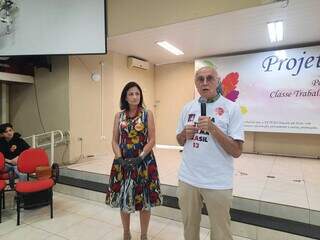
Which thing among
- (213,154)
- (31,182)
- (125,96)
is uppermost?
(125,96)

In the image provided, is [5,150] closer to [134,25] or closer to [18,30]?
[18,30]

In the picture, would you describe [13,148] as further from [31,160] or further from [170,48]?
[170,48]

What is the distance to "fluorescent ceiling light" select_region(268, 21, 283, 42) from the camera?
3.52 metres

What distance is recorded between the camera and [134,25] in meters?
3.64

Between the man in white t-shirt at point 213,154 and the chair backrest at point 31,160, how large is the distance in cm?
229

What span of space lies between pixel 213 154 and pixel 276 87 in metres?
4.01

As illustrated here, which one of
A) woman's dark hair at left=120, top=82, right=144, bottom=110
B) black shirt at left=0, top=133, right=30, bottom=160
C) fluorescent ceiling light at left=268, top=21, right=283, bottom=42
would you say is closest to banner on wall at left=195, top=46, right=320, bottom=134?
fluorescent ceiling light at left=268, top=21, right=283, bottom=42

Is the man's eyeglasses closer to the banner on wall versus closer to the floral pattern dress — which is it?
the floral pattern dress

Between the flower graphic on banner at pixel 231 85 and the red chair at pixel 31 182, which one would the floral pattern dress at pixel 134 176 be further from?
the flower graphic on banner at pixel 231 85

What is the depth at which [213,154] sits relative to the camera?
139 centimetres

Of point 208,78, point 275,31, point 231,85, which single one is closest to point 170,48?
point 231,85

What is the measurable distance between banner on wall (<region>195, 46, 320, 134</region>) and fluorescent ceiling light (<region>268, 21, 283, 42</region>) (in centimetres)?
59

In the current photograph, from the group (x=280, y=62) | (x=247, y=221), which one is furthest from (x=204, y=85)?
(x=280, y=62)

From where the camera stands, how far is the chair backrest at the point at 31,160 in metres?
2.96
